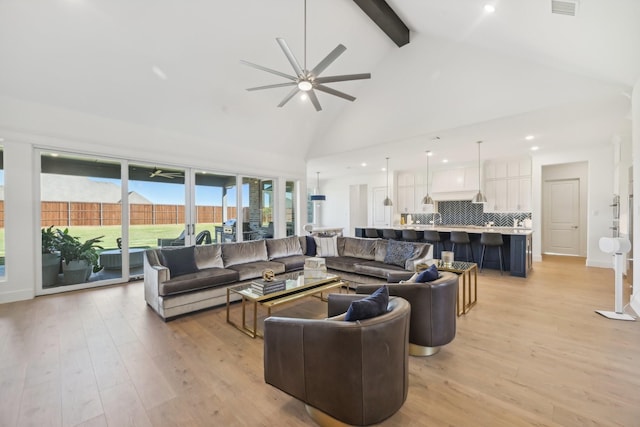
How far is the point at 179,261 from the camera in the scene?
367 centimetres

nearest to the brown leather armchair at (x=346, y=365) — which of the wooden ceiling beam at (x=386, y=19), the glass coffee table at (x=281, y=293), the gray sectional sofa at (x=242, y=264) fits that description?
the glass coffee table at (x=281, y=293)

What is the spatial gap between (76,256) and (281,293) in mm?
4043

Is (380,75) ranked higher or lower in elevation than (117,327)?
higher

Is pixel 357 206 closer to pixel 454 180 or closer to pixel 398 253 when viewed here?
pixel 454 180

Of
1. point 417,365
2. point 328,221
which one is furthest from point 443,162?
point 417,365

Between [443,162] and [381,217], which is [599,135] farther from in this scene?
[381,217]

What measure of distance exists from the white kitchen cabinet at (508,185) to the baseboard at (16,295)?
10154 millimetres

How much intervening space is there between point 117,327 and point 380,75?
247 inches

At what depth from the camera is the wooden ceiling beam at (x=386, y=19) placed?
4.30 metres

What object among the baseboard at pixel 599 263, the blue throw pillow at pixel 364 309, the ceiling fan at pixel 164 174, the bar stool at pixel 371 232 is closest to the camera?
the blue throw pillow at pixel 364 309

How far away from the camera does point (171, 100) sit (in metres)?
4.77

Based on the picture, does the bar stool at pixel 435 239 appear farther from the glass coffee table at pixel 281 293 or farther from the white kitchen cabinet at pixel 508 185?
the glass coffee table at pixel 281 293

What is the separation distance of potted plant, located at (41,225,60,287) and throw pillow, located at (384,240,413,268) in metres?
5.45

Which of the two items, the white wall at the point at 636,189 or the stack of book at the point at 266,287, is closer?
the stack of book at the point at 266,287
